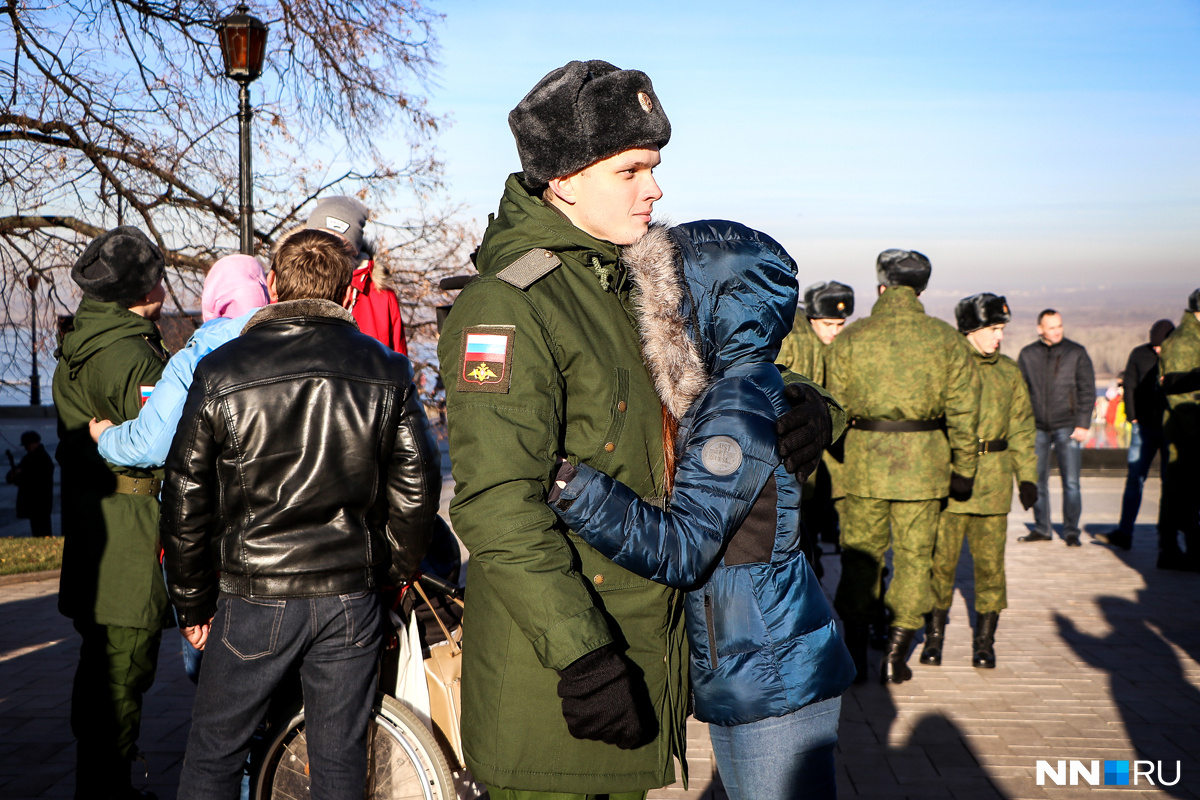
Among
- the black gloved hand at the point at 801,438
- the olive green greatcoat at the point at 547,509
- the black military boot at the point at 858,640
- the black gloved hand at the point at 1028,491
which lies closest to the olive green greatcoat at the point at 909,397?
the black military boot at the point at 858,640

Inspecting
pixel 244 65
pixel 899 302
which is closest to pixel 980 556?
pixel 899 302

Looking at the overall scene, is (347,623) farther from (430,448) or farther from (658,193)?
(658,193)

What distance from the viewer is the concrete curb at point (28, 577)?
802cm

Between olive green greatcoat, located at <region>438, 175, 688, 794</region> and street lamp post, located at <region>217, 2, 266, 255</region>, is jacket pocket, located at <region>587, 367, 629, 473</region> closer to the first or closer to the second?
olive green greatcoat, located at <region>438, 175, 688, 794</region>

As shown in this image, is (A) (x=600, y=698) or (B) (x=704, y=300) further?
(B) (x=704, y=300)

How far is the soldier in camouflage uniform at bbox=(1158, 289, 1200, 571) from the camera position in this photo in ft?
26.7

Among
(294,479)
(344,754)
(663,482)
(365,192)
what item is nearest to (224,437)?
(294,479)

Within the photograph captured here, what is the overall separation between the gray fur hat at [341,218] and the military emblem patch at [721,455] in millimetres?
2213

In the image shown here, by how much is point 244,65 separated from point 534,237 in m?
6.71

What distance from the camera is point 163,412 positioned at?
10.1 feet

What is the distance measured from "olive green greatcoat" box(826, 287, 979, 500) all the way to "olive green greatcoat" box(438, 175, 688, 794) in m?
3.37

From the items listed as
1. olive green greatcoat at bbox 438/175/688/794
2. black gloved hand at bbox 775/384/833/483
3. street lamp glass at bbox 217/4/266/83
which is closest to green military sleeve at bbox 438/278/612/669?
olive green greatcoat at bbox 438/175/688/794

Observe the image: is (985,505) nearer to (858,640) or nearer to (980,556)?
(980,556)

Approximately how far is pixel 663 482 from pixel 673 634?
324 mm
